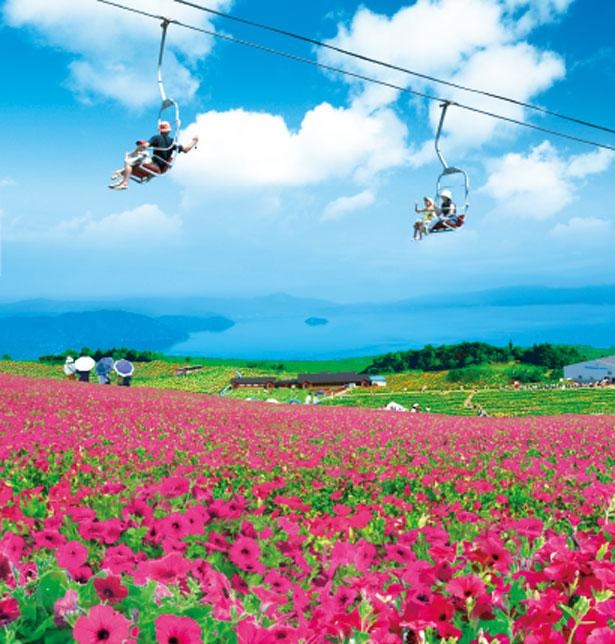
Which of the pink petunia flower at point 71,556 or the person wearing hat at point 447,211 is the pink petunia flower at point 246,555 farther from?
the person wearing hat at point 447,211

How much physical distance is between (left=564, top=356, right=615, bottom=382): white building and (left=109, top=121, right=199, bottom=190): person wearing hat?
5953 centimetres

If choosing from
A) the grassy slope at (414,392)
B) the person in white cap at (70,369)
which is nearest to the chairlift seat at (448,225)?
the grassy slope at (414,392)

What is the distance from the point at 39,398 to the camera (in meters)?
17.2

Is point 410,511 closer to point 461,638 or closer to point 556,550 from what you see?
point 556,550

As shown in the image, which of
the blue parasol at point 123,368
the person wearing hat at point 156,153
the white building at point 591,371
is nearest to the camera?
the person wearing hat at point 156,153

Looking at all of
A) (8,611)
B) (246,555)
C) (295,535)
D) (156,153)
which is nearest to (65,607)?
(8,611)

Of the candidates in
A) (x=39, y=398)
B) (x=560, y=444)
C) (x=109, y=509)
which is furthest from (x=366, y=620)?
(x=39, y=398)

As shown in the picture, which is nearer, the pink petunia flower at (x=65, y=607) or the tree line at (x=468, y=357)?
the pink petunia flower at (x=65, y=607)

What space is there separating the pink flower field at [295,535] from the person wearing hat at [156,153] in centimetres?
375

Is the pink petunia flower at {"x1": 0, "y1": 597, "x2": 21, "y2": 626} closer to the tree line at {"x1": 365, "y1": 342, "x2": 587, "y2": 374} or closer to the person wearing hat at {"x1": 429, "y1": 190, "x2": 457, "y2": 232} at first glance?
the person wearing hat at {"x1": 429, "y1": 190, "x2": 457, "y2": 232}

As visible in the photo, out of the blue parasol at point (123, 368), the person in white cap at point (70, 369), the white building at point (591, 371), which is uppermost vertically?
the person in white cap at point (70, 369)

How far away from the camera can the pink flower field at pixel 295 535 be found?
237cm

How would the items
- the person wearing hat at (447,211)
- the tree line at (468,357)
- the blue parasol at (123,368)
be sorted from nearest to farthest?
the person wearing hat at (447,211), the blue parasol at (123,368), the tree line at (468,357)

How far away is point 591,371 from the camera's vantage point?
63.6m
